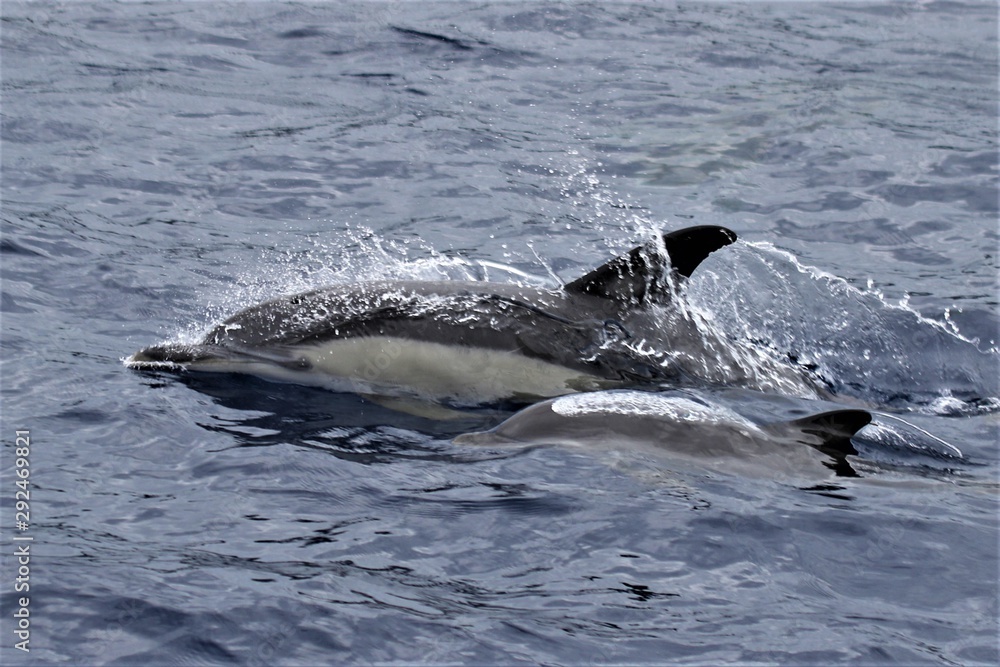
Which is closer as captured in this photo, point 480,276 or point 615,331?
point 615,331

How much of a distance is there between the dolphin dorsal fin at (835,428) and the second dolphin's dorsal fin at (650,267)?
4.90ft

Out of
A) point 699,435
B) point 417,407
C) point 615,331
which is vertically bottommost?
point 417,407

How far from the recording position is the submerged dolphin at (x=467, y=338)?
7320 millimetres

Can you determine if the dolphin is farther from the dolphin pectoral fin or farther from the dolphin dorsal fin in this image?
the dolphin pectoral fin

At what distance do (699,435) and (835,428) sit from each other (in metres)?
0.68

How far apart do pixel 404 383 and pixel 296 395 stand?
634 millimetres

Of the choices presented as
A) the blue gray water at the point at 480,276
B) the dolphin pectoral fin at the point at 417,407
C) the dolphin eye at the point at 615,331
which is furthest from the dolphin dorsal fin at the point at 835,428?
the dolphin pectoral fin at the point at 417,407

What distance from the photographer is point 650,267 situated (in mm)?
7484

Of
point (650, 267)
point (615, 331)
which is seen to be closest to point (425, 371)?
point (615, 331)

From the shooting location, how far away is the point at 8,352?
753cm

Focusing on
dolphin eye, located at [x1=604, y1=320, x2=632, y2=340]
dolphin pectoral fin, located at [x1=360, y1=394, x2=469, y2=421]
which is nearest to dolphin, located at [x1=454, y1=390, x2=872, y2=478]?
dolphin pectoral fin, located at [x1=360, y1=394, x2=469, y2=421]

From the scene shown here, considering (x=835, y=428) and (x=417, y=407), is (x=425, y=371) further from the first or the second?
(x=835, y=428)

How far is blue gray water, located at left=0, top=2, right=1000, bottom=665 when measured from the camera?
15.9ft

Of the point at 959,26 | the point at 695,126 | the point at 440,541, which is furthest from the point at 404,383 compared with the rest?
the point at 959,26
